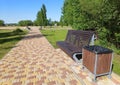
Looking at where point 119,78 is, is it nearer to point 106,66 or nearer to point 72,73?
point 106,66

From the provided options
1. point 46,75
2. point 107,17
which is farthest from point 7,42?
point 107,17

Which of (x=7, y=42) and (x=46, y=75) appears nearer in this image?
(x=46, y=75)

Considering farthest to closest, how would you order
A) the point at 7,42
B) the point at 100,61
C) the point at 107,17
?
the point at 7,42, the point at 107,17, the point at 100,61

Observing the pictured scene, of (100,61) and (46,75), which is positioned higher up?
(100,61)

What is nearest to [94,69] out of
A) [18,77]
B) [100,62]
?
[100,62]

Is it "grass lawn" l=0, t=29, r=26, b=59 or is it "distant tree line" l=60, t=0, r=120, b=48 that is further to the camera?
"grass lawn" l=0, t=29, r=26, b=59

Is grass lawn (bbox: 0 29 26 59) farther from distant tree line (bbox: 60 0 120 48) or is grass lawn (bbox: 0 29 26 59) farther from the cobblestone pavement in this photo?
distant tree line (bbox: 60 0 120 48)

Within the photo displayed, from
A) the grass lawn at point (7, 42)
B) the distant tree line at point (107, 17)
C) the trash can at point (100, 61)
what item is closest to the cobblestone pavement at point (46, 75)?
the trash can at point (100, 61)

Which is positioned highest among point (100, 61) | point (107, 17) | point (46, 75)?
point (107, 17)

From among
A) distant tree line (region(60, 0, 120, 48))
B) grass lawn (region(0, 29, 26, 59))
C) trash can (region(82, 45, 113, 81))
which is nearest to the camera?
trash can (region(82, 45, 113, 81))

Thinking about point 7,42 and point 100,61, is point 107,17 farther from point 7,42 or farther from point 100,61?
point 7,42

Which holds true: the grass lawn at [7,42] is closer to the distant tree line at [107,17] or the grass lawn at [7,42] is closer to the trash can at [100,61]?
the trash can at [100,61]

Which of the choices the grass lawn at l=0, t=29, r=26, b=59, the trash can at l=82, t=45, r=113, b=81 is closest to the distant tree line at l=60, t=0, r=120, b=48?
the trash can at l=82, t=45, r=113, b=81

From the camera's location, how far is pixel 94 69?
3689 mm
